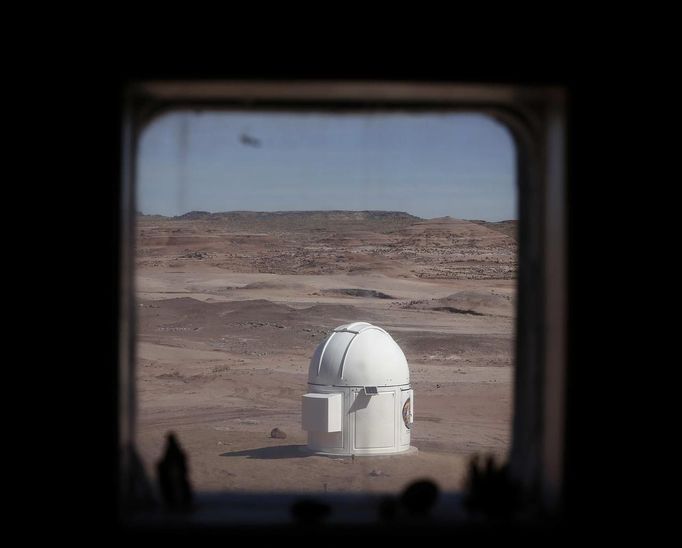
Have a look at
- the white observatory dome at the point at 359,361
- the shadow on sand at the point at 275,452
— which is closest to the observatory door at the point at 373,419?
the white observatory dome at the point at 359,361

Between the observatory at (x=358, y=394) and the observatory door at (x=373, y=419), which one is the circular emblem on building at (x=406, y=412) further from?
the observatory door at (x=373, y=419)

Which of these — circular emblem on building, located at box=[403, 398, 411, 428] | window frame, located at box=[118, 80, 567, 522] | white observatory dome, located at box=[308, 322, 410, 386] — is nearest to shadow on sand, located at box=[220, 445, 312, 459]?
circular emblem on building, located at box=[403, 398, 411, 428]
